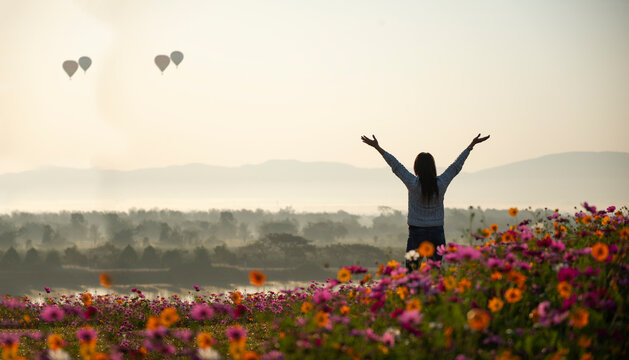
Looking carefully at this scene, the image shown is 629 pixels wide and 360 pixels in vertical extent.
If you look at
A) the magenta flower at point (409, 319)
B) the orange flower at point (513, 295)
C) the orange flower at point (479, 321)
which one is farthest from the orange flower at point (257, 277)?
the orange flower at point (513, 295)

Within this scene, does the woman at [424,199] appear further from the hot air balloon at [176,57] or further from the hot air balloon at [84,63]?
the hot air balloon at [84,63]

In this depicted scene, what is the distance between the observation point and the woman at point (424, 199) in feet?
31.9

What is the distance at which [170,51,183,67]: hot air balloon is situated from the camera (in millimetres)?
40306

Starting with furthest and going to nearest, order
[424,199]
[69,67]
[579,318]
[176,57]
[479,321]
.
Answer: [176,57] < [69,67] < [424,199] < [579,318] < [479,321]

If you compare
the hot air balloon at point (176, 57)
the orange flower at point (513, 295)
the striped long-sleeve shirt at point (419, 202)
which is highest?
the hot air balloon at point (176, 57)

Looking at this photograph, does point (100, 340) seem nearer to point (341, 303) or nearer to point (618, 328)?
point (341, 303)

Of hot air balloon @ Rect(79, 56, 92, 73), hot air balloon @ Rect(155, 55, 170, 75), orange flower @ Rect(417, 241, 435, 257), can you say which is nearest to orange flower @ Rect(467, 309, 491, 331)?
orange flower @ Rect(417, 241, 435, 257)

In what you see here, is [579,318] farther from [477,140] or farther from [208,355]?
[477,140]

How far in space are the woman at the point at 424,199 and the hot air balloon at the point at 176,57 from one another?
32.8 m

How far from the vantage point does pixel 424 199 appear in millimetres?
9719

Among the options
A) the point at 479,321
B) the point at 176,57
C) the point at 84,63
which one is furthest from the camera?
the point at 176,57

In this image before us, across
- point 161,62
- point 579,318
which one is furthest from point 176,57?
point 579,318

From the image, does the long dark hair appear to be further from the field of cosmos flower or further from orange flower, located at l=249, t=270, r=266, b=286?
orange flower, located at l=249, t=270, r=266, b=286

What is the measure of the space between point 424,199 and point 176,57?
33.5 m
